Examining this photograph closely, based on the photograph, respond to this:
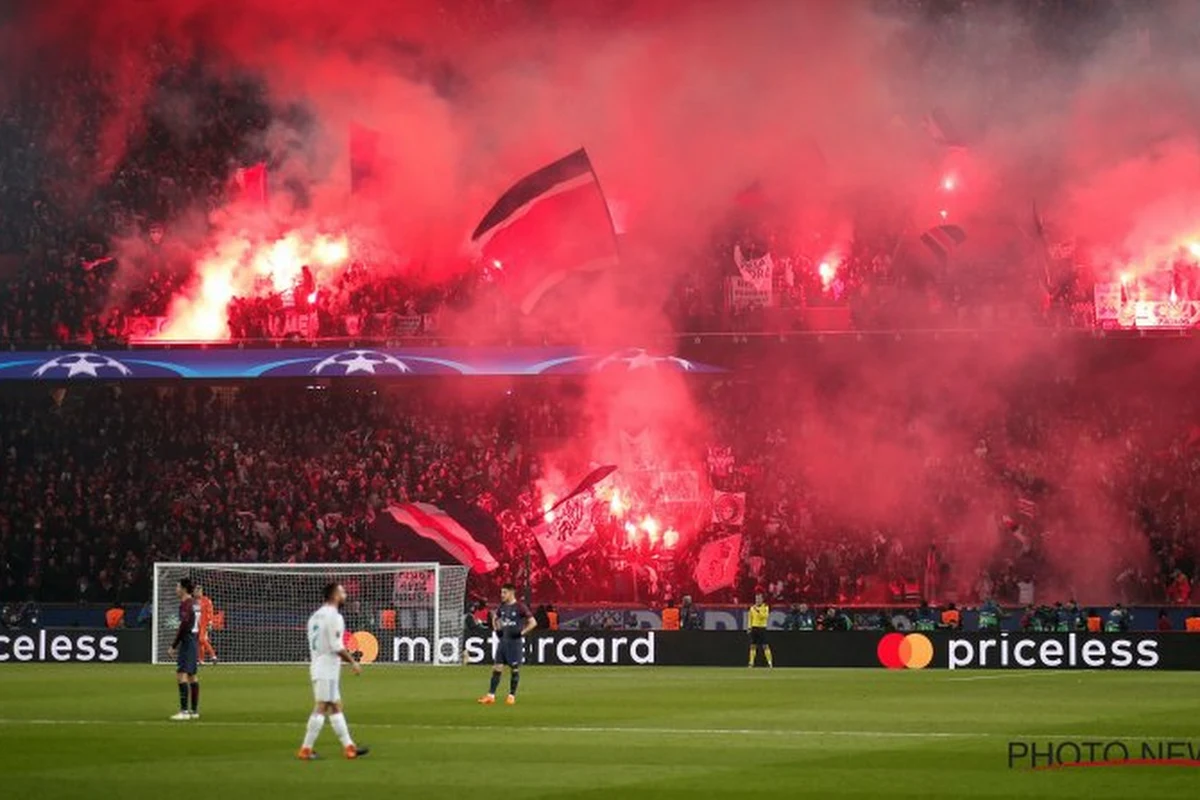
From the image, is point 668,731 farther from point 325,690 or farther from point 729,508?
point 729,508

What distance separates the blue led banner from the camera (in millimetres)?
43312

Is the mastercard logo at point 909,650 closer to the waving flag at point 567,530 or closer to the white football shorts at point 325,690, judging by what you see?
the waving flag at point 567,530

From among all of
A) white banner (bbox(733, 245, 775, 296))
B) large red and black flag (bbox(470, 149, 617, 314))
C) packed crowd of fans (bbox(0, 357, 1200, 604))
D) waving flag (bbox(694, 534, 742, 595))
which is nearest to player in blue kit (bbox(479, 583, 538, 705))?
packed crowd of fans (bbox(0, 357, 1200, 604))

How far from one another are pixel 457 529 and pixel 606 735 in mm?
22373

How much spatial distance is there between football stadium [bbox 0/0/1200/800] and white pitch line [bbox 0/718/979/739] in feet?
44.2

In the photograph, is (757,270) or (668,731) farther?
(757,270)

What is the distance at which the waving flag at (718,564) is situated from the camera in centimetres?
4219

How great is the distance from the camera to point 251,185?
48.1 meters

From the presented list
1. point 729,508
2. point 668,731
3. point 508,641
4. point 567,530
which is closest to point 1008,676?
point 508,641

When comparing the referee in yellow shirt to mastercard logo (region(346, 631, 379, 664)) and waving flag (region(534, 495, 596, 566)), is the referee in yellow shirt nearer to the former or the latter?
mastercard logo (region(346, 631, 379, 664))

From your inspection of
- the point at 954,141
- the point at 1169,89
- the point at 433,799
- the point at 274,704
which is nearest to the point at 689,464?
the point at 954,141

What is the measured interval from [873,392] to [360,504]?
40.5 ft

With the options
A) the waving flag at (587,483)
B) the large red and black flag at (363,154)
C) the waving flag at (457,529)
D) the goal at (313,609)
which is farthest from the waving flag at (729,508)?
the large red and black flag at (363,154)

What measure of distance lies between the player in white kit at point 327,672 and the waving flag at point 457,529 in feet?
80.8
